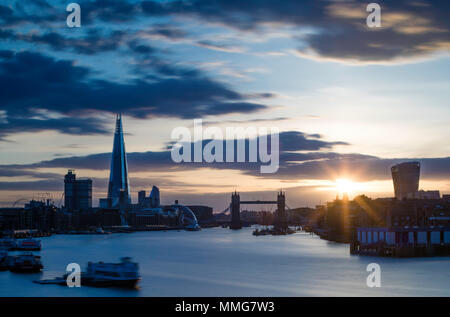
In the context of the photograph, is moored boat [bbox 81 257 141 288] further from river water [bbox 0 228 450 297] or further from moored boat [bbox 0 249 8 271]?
moored boat [bbox 0 249 8 271]

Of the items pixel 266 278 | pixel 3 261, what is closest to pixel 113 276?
pixel 266 278

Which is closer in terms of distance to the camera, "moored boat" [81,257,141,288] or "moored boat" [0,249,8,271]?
"moored boat" [81,257,141,288]

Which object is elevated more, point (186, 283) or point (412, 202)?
point (412, 202)

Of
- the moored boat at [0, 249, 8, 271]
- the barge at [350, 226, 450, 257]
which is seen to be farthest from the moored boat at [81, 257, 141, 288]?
the barge at [350, 226, 450, 257]

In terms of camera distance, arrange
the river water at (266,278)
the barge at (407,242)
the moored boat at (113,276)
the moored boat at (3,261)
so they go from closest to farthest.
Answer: the river water at (266,278)
the moored boat at (113,276)
the moored boat at (3,261)
the barge at (407,242)

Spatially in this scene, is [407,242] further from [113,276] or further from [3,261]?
[3,261]

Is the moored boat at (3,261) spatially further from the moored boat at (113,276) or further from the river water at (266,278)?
the moored boat at (113,276)

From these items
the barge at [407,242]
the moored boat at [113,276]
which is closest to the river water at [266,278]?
the moored boat at [113,276]
